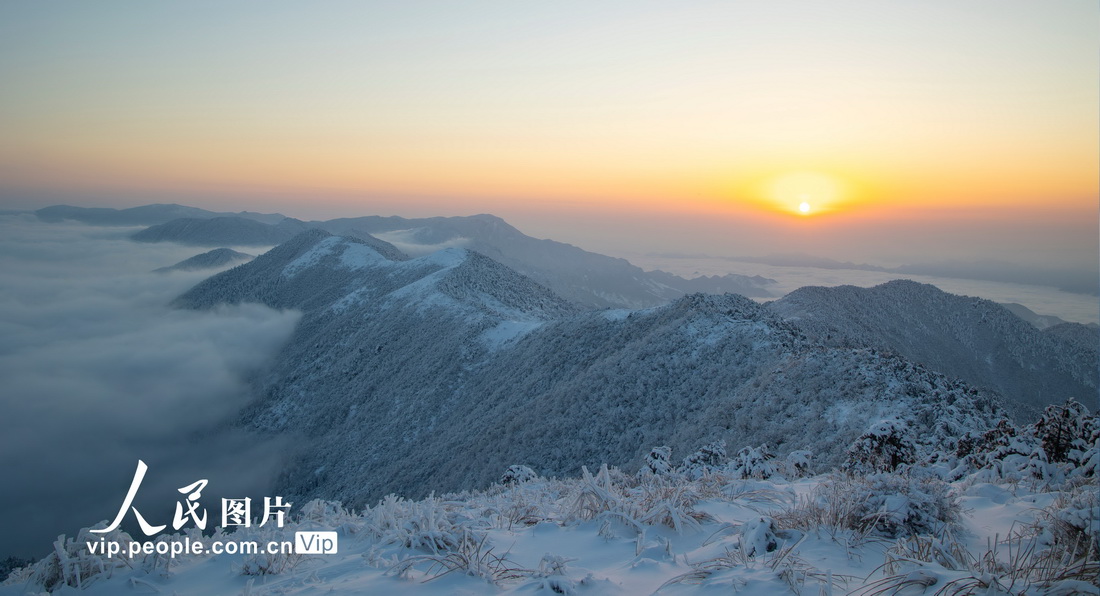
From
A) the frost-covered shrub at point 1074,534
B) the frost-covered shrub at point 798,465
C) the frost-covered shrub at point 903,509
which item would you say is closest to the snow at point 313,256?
the frost-covered shrub at point 798,465

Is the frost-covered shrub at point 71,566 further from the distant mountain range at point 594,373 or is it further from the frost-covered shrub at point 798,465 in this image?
the distant mountain range at point 594,373

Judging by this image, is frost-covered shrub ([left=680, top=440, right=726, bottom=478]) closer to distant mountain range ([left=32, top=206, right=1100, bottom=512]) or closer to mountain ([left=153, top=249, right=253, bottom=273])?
distant mountain range ([left=32, top=206, right=1100, bottom=512])

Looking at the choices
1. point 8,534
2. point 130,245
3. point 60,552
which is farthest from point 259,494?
point 130,245

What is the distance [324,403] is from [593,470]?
2748 cm

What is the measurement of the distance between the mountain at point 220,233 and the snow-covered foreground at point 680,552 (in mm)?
190025

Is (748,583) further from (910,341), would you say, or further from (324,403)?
(910,341)

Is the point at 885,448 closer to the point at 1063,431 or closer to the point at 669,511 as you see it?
the point at 1063,431

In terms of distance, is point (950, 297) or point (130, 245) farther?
point (130, 245)

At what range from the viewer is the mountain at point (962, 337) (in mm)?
42406

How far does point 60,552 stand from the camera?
394 centimetres

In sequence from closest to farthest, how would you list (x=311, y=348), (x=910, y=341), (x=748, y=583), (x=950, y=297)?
(x=748, y=583) → (x=910, y=341) → (x=311, y=348) → (x=950, y=297)

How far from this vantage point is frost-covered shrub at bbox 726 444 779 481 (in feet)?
27.2

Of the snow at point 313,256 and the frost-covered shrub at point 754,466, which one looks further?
the snow at point 313,256

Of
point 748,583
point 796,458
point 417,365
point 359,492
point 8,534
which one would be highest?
point 748,583
